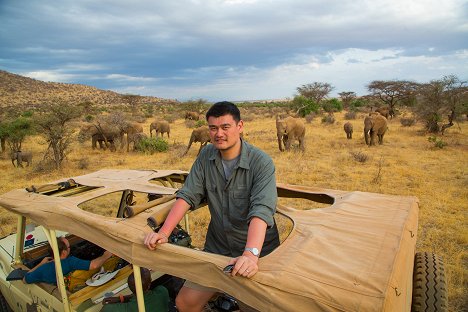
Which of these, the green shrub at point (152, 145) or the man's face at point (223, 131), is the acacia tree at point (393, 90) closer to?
the green shrub at point (152, 145)

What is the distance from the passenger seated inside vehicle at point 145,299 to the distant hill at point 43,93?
4762 cm

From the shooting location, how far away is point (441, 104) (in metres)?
18.3

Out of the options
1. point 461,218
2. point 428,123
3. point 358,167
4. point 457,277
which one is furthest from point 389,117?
point 457,277

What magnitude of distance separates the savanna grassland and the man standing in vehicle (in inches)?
129

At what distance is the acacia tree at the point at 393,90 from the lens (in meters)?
35.2

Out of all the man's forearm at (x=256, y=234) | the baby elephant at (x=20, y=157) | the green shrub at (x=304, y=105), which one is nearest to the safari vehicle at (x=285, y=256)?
the man's forearm at (x=256, y=234)

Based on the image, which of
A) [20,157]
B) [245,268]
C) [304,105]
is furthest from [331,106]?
[245,268]

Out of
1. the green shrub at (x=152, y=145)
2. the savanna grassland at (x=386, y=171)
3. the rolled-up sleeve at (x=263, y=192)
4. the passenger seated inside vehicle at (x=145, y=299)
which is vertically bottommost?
the savanna grassland at (x=386, y=171)

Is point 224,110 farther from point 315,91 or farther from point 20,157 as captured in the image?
point 315,91

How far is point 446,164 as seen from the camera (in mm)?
11344

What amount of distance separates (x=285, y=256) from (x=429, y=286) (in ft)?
5.13

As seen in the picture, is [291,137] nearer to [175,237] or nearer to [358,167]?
[358,167]

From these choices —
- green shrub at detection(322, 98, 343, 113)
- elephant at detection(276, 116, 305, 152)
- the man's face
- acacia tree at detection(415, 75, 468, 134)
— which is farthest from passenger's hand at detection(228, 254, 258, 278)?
green shrub at detection(322, 98, 343, 113)

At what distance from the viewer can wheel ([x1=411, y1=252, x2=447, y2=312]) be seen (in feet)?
8.55
